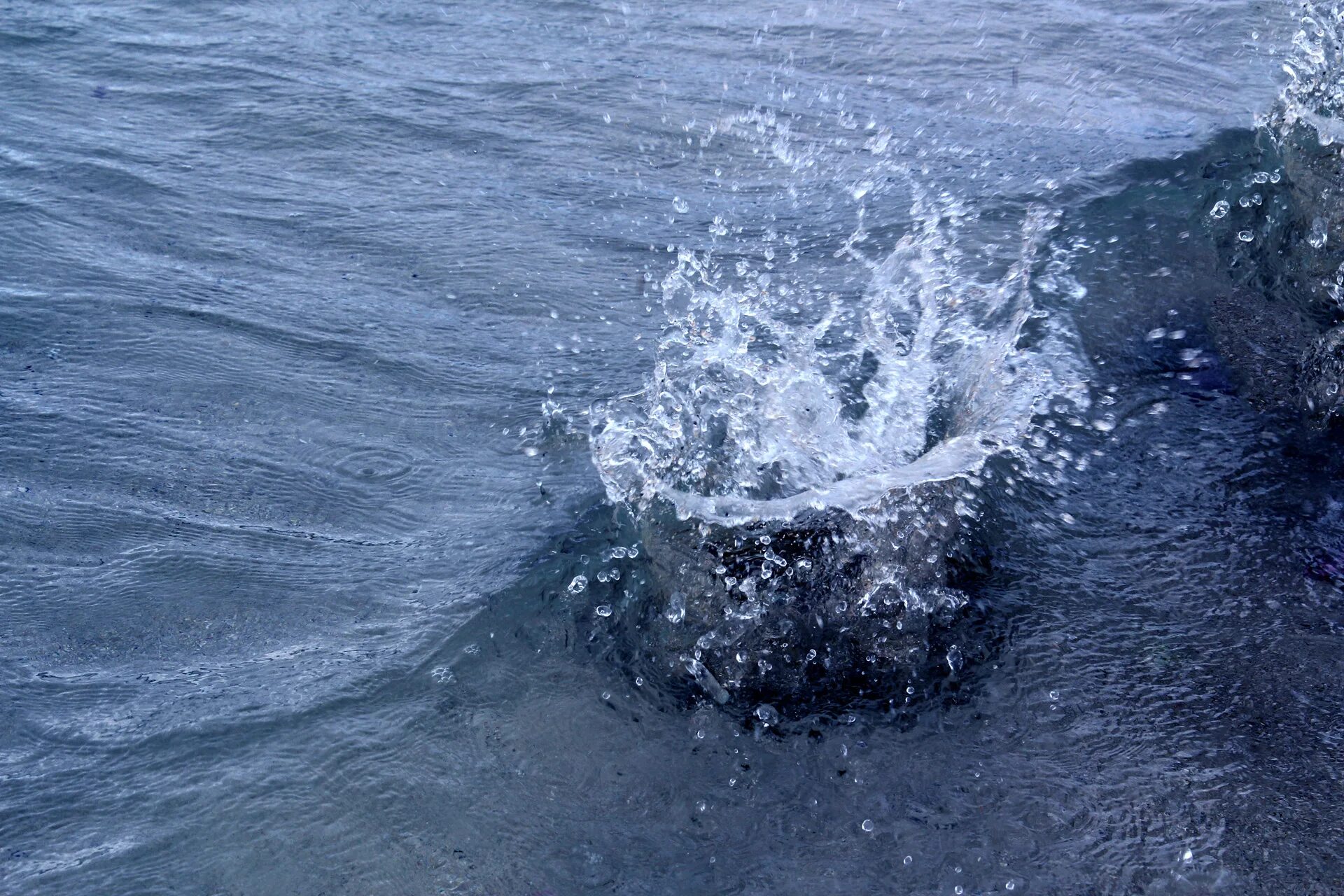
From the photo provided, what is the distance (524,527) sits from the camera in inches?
130

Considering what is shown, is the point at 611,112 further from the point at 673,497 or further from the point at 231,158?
the point at 673,497

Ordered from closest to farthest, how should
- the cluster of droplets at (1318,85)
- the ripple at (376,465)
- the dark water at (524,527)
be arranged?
the dark water at (524,527)
the ripple at (376,465)
the cluster of droplets at (1318,85)

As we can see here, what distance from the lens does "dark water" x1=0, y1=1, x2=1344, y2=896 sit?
2.52 metres

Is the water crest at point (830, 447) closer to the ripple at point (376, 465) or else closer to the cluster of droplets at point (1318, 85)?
the ripple at point (376, 465)

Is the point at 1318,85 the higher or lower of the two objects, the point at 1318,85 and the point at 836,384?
the higher

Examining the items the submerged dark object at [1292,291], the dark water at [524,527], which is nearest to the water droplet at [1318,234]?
the submerged dark object at [1292,291]

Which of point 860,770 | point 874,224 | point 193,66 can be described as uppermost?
point 193,66

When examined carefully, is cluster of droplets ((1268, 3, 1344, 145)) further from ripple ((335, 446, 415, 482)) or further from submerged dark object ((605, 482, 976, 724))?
ripple ((335, 446, 415, 482))

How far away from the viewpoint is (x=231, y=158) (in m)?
5.41

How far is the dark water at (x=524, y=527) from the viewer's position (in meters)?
2.52

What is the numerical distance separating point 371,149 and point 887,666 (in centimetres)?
387

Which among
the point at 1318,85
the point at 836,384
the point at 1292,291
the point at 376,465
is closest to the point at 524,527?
the point at 376,465

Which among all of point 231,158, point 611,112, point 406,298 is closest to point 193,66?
point 231,158

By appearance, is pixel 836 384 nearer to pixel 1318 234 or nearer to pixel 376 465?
pixel 376 465
